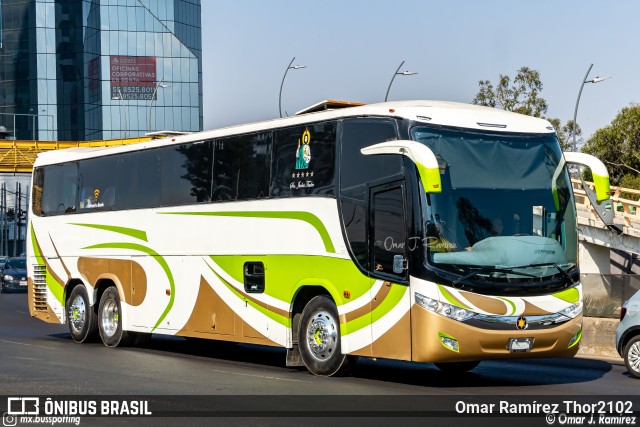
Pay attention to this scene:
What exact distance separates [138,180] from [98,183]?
67.4 inches

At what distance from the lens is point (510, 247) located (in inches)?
574

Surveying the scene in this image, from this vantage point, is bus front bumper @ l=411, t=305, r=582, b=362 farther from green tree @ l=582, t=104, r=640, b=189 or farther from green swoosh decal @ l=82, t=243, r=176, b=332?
green tree @ l=582, t=104, r=640, b=189

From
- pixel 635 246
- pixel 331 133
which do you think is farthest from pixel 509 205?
pixel 635 246

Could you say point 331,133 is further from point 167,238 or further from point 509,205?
point 167,238

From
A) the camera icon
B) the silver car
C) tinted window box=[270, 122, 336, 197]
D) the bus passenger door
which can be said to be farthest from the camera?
the silver car

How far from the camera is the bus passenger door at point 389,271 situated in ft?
48.3

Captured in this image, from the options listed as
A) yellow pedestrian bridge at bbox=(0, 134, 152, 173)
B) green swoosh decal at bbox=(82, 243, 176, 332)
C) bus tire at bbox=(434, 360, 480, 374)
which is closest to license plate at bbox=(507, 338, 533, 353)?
bus tire at bbox=(434, 360, 480, 374)

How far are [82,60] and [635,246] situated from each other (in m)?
95.4

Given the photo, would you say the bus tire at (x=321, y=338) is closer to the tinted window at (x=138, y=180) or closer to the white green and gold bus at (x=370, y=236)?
the white green and gold bus at (x=370, y=236)

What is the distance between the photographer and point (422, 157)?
1400cm

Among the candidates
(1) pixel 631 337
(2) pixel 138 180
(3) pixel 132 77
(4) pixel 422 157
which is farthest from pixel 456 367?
(3) pixel 132 77

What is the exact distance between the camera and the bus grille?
24844 millimetres

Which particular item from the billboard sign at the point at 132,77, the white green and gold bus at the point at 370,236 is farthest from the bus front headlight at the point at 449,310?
the billboard sign at the point at 132,77

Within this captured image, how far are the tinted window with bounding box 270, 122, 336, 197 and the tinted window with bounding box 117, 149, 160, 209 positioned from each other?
403 cm
